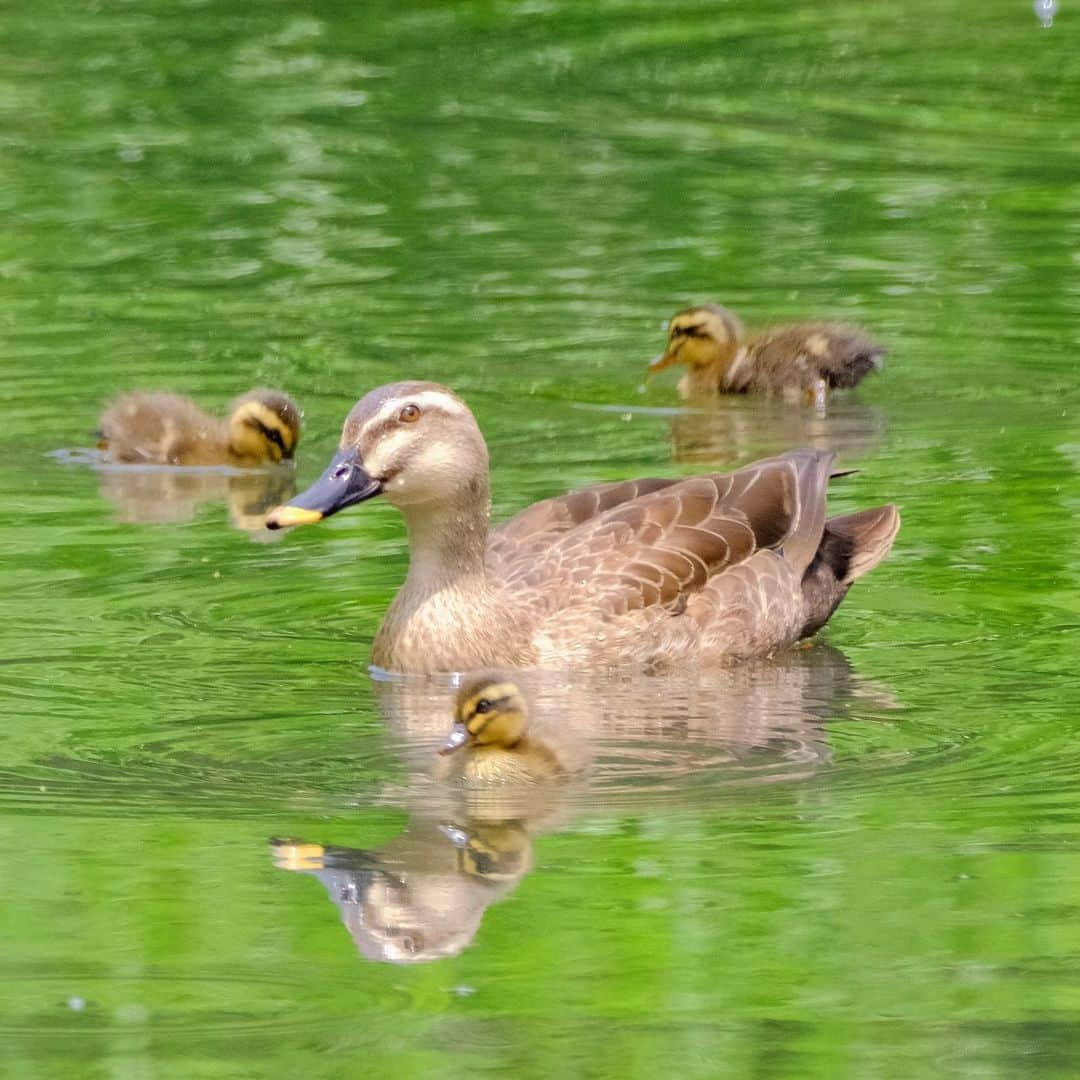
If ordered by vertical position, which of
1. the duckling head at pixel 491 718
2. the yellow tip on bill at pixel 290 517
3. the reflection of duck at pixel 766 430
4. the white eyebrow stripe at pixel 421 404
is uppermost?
the white eyebrow stripe at pixel 421 404

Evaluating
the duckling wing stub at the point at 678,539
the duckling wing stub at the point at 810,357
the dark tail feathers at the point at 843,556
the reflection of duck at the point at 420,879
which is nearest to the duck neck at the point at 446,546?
the duckling wing stub at the point at 678,539

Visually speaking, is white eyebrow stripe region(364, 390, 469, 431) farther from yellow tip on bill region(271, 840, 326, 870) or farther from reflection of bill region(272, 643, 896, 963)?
yellow tip on bill region(271, 840, 326, 870)

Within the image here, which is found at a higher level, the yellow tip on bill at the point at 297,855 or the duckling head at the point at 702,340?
the yellow tip on bill at the point at 297,855

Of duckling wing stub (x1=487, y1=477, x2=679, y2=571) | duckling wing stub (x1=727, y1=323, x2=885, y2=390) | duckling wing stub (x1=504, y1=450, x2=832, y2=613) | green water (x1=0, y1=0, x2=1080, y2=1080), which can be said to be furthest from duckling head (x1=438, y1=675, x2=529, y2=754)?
duckling wing stub (x1=727, y1=323, x2=885, y2=390)

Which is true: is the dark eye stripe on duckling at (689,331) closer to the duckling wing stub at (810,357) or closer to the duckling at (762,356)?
the duckling at (762,356)

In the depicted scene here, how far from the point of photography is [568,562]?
8.55 m

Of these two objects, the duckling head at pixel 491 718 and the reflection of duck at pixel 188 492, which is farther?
the reflection of duck at pixel 188 492

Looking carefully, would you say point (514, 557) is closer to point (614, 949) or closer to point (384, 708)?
point (384, 708)

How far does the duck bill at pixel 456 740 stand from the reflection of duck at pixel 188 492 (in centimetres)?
311

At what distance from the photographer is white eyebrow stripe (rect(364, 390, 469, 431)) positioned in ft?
27.5

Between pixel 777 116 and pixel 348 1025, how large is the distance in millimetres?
11829

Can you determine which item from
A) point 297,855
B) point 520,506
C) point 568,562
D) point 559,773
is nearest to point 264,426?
point 520,506

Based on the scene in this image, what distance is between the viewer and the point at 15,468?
11.0m

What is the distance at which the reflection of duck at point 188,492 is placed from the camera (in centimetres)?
1049
